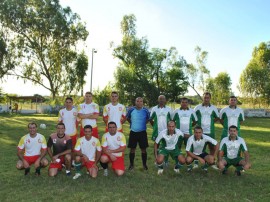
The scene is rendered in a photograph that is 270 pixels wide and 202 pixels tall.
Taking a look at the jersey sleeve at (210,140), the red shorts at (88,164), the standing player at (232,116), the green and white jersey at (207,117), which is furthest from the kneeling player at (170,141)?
the red shorts at (88,164)

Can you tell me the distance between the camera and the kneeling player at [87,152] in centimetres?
718

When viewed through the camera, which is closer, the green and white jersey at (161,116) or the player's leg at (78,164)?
the player's leg at (78,164)

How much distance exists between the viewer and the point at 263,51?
55.2 m

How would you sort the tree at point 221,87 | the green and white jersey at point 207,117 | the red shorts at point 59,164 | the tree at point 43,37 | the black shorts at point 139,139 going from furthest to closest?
the tree at point 221,87
the tree at point 43,37
the green and white jersey at point 207,117
the black shorts at point 139,139
the red shorts at point 59,164

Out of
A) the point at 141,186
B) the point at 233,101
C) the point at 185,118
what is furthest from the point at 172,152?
the point at 233,101

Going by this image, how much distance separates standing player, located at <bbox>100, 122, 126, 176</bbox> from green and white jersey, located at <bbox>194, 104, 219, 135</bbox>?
230 centimetres

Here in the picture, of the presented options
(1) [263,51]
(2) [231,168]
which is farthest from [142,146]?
(1) [263,51]

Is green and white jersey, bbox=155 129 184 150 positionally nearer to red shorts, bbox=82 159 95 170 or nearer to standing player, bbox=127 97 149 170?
standing player, bbox=127 97 149 170

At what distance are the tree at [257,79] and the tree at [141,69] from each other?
1275cm

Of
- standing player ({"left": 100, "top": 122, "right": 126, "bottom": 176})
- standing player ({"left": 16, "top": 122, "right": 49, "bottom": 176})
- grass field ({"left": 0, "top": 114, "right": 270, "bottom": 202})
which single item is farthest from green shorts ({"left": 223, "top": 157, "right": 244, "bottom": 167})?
standing player ({"left": 16, "top": 122, "right": 49, "bottom": 176})

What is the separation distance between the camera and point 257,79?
52.5 m

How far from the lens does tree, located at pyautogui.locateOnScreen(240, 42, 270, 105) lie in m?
52.2

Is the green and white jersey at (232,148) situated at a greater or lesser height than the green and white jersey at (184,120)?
lesser

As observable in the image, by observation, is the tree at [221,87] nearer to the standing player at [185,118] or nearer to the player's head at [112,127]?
the standing player at [185,118]
